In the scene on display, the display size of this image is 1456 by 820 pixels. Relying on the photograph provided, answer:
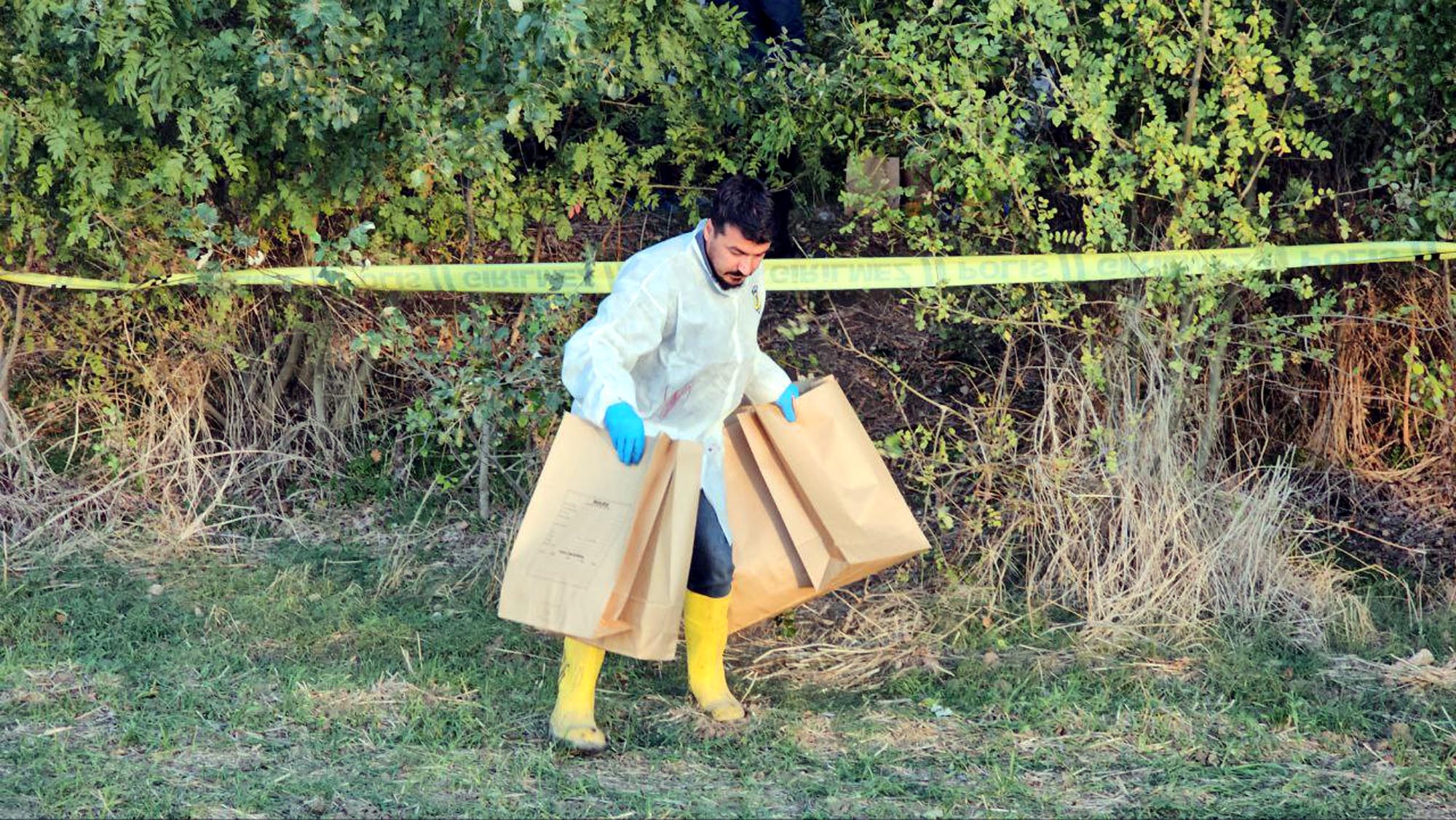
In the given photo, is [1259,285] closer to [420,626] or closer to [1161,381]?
[1161,381]

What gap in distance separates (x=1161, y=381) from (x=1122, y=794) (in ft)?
6.72

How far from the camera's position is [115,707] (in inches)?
189

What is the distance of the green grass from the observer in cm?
417

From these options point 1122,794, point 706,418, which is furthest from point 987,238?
point 1122,794

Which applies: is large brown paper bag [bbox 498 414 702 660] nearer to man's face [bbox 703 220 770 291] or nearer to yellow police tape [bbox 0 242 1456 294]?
man's face [bbox 703 220 770 291]

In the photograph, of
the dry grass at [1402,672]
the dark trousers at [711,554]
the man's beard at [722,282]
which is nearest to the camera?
the man's beard at [722,282]

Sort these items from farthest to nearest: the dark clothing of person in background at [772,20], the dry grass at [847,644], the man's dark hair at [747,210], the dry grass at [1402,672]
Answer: the dark clothing of person in background at [772,20] < the dry grass at [847,644] < the dry grass at [1402,672] < the man's dark hair at [747,210]

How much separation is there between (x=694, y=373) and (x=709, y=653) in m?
0.87

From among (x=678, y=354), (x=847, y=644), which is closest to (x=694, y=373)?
(x=678, y=354)

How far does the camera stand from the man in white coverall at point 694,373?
4.31 metres

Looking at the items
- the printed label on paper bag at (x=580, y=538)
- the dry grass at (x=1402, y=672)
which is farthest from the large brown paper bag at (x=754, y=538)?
the dry grass at (x=1402, y=672)

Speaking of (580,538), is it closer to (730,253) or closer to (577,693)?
(577,693)

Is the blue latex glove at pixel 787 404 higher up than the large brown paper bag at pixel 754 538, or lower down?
higher up

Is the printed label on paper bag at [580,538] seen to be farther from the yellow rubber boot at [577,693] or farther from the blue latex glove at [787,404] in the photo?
the blue latex glove at [787,404]
